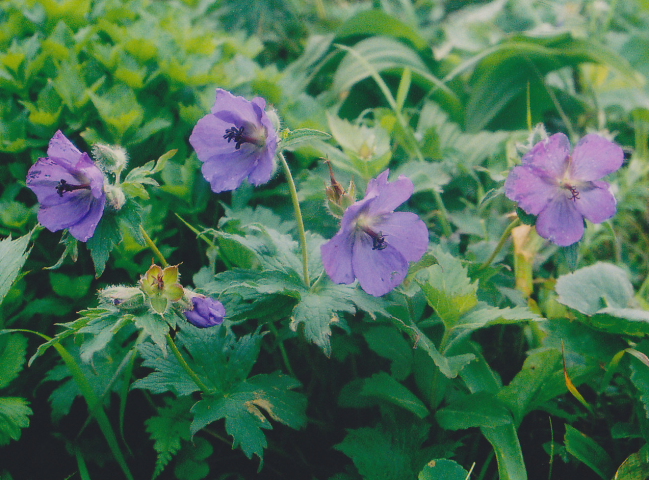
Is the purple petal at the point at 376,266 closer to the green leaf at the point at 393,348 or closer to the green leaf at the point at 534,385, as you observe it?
the green leaf at the point at 393,348

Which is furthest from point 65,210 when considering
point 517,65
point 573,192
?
point 517,65

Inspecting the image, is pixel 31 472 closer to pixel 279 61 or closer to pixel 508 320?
pixel 508 320

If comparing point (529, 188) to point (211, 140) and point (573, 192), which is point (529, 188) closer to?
point (573, 192)

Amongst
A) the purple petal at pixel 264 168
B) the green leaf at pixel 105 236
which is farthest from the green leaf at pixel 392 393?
the green leaf at pixel 105 236

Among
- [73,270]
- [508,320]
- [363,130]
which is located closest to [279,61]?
[363,130]

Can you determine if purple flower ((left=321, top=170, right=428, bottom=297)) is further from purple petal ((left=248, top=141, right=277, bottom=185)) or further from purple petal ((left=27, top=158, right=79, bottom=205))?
purple petal ((left=27, top=158, right=79, bottom=205))
